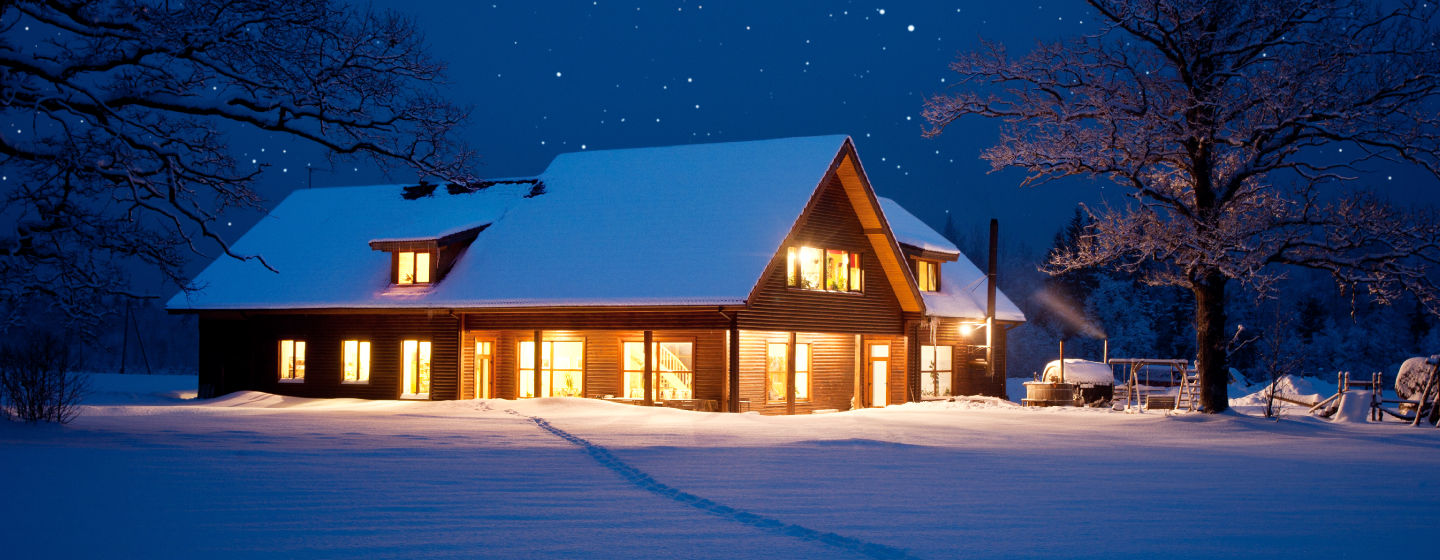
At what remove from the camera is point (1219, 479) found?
1281 cm

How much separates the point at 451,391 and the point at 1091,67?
59.0 ft

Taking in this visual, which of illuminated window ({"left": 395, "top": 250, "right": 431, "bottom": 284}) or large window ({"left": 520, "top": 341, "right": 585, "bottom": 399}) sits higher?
illuminated window ({"left": 395, "top": 250, "right": 431, "bottom": 284})

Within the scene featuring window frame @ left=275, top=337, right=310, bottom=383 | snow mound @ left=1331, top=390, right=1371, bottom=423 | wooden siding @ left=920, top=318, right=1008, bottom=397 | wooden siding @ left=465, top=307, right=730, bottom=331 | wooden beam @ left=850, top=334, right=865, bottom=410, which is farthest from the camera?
wooden siding @ left=920, top=318, right=1008, bottom=397

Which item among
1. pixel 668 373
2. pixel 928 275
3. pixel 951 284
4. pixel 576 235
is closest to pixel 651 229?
pixel 576 235

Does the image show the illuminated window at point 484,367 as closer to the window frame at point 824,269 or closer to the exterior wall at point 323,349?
the exterior wall at point 323,349

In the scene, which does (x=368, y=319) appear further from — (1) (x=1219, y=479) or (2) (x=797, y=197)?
(1) (x=1219, y=479)

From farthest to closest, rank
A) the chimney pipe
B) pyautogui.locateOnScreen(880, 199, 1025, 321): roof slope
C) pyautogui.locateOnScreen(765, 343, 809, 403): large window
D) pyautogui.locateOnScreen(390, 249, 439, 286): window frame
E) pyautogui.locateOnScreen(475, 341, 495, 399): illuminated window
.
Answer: the chimney pipe, pyautogui.locateOnScreen(880, 199, 1025, 321): roof slope, pyautogui.locateOnScreen(390, 249, 439, 286): window frame, pyautogui.locateOnScreen(475, 341, 495, 399): illuminated window, pyautogui.locateOnScreen(765, 343, 809, 403): large window

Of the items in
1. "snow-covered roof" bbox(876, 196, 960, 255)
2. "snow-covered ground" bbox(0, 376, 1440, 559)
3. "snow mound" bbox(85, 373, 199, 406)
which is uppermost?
"snow-covered roof" bbox(876, 196, 960, 255)

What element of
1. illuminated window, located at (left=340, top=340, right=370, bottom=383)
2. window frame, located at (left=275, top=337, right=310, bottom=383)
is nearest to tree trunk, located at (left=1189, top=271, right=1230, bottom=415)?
illuminated window, located at (left=340, top=340, right=370, bottom=383)

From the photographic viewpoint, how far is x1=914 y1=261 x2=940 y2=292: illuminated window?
117 ft

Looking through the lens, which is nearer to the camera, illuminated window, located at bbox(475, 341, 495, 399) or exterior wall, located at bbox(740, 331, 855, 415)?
exterior wall, located at bbox(740, 331, 855, 415)

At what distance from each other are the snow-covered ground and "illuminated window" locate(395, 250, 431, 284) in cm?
988

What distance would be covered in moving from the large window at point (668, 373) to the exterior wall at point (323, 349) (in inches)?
204

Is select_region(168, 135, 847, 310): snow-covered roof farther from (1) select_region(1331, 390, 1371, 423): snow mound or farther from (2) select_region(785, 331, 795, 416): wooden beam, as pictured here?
(1) select_region(1331, 390, 1371, 423): snow mound
